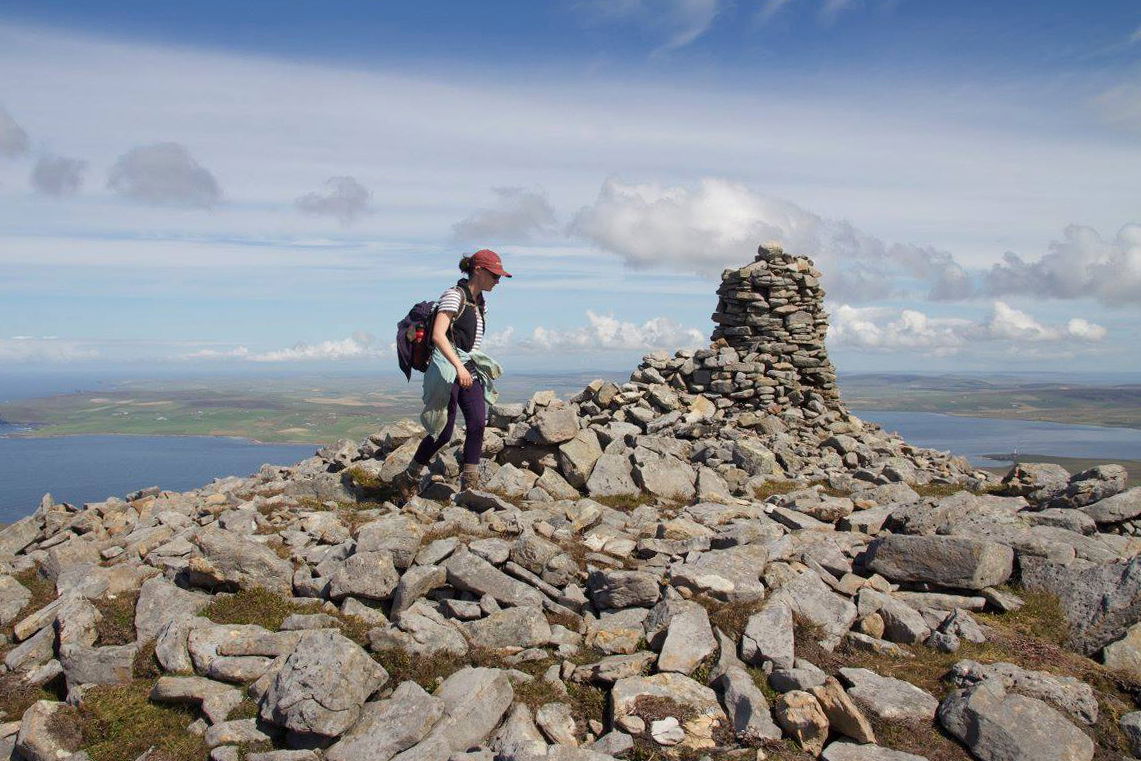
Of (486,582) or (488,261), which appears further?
(488,261)

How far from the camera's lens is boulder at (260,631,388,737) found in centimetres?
579

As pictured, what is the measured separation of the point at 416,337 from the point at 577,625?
206 inches

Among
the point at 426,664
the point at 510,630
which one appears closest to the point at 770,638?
the point at 510,630

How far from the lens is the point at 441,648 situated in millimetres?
6941

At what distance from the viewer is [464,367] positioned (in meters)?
10.6

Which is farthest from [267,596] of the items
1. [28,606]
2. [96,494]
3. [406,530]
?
[96,494]

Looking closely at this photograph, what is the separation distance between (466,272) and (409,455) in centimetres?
472

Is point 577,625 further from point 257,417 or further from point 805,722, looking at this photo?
point 257,417

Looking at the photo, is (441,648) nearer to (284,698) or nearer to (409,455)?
(284,698)

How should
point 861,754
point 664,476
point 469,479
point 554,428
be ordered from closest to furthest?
point 861,754, point 469,479, point 664,476, point 554,428

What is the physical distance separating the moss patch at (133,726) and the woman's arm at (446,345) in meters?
5.23

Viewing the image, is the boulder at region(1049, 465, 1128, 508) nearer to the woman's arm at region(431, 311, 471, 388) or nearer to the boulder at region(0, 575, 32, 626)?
the woman's arm at region(431, 311, 471, 388)

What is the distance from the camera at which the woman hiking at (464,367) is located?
10539mm

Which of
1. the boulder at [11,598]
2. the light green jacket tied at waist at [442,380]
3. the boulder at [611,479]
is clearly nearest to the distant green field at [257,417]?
the boulder at [611,479]
